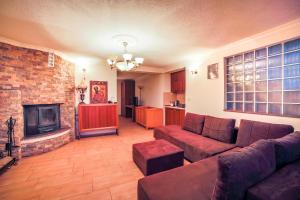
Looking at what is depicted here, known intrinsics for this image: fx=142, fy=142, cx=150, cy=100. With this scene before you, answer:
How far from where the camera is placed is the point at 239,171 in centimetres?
106

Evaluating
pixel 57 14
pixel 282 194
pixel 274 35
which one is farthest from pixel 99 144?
pixel 274 35

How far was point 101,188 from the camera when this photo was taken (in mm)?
2061

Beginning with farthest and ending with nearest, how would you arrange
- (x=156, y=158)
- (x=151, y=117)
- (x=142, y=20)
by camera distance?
(x=151, y=117) < (x=156, y=158) < (x=142, y=20)

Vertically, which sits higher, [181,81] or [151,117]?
[181,81]

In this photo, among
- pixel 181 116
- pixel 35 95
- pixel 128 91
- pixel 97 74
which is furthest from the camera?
pixel 128 91

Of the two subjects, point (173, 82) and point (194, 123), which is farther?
point (173, 82)

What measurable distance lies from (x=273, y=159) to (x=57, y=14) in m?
3.10

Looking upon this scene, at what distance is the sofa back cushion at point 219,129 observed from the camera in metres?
2.82

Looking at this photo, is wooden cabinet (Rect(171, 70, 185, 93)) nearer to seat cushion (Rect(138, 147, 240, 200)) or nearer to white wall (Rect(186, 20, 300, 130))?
white wall (Rect(186, 20, 300, 130))

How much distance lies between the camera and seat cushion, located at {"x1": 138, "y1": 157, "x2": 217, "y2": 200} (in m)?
1.31

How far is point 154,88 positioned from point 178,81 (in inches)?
58.7

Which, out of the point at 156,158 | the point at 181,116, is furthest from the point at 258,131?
the point at 181,116

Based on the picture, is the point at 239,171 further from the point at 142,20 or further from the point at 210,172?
the point at 142,20

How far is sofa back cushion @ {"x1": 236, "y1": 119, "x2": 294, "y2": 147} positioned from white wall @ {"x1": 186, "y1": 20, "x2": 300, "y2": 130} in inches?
15.6
